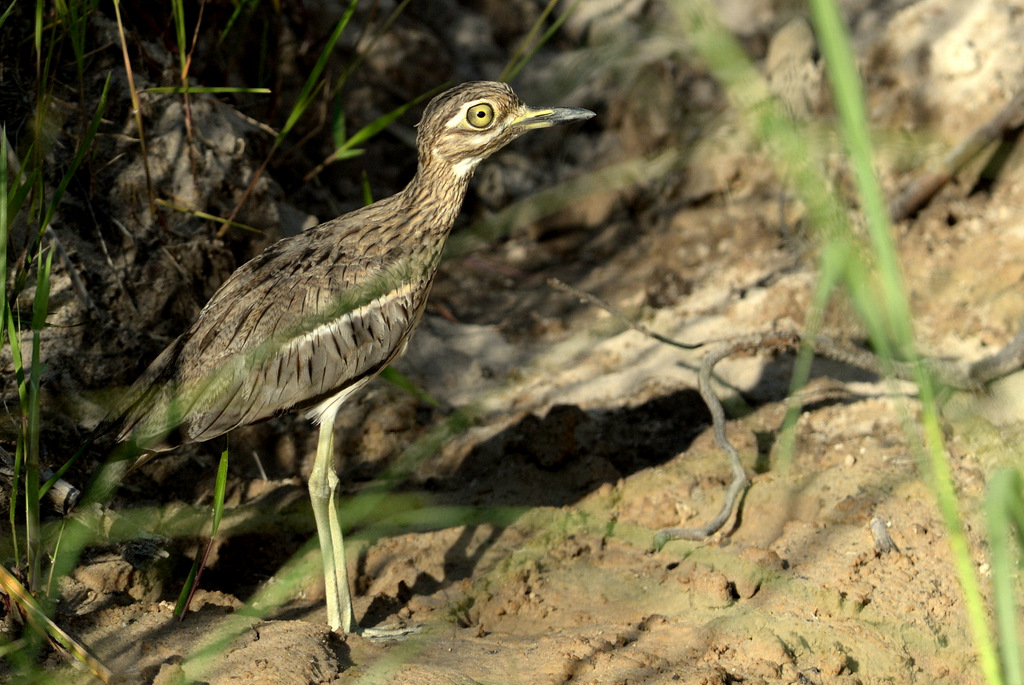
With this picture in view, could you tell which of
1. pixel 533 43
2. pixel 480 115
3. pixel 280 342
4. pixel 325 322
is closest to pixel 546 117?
pixel 480 115

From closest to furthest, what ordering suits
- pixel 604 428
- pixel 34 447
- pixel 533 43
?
pixel 34 447, pixel 604 428, pixel 533 43

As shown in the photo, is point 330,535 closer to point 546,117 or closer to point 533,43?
point 546,117

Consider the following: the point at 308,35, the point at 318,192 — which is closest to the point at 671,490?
the point at 318,192

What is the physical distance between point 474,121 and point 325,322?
0.86 meters

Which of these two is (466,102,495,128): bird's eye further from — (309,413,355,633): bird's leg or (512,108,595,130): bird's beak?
(309,413,355,633): bird's leg

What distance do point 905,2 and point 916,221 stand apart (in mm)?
1663

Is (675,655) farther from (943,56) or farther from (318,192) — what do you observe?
(943,56)

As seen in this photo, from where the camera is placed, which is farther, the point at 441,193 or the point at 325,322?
the point at 441,193

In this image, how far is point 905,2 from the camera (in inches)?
213

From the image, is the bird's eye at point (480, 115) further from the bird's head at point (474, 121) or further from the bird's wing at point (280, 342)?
the bird's wing at point (280, 342)

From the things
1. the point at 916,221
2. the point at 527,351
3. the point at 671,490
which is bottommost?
the point at 671,490

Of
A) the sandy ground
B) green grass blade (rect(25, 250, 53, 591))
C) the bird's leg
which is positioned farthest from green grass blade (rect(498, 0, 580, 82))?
green grass blade (rect(25, 250, 53, 591))

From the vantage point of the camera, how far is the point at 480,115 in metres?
3.18

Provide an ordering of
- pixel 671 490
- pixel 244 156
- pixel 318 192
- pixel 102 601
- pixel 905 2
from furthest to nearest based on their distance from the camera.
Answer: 1. pixel 905 2
2. pixel 318 192
3. pixel 244 156
4. pixel 671 490
5. pixel 102 601
